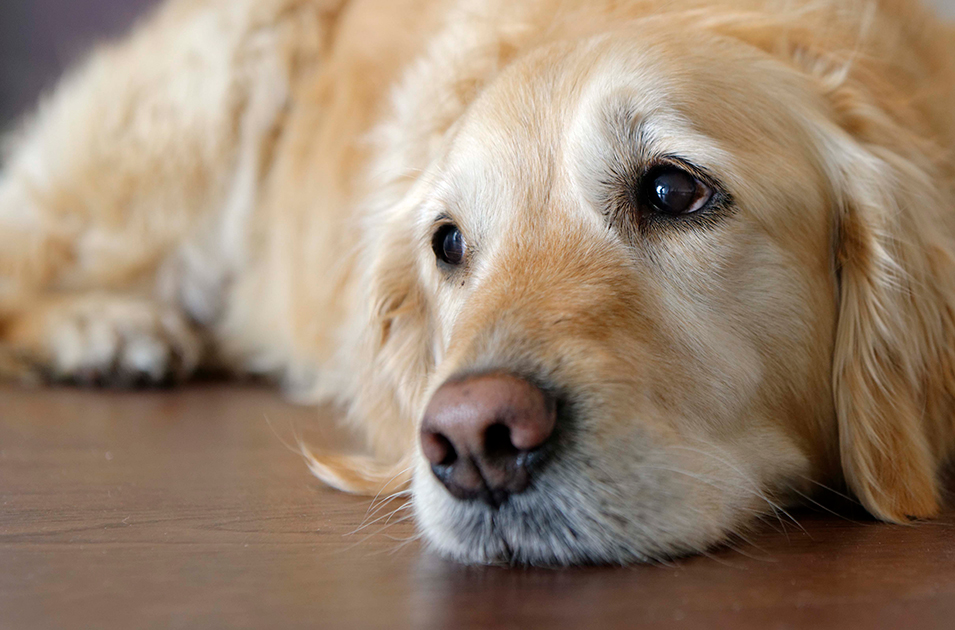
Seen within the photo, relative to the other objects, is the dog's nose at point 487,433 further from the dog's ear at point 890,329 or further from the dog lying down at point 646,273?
the dog's ear at point 890,329

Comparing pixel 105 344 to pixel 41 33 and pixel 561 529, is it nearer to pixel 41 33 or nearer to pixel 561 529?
pixel 561 529

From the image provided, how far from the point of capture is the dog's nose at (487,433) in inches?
49.3

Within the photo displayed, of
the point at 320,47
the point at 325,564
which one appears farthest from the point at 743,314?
the point at 320,47

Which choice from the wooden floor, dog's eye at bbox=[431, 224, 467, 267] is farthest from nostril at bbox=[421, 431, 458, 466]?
dog's eye at bbox=[431, 224, 467, 267]

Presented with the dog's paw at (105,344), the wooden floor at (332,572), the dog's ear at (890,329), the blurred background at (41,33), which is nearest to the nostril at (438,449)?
the wooden floor at (332,572)

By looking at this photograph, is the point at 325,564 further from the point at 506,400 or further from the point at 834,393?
the point at 834,393

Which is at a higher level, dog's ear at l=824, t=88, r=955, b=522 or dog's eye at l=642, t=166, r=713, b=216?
dog's eye at l=642, t=166, r=713, b=216

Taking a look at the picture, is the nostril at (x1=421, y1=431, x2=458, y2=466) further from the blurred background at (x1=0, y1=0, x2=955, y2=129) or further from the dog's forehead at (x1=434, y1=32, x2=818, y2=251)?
the blurred background at (x1=0, y1=0, x2=955, y2=129)

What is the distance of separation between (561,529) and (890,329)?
766mm

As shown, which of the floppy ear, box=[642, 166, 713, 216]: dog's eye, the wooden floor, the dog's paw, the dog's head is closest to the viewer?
the wooden floor

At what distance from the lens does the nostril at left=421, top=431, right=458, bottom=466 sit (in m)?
1.31

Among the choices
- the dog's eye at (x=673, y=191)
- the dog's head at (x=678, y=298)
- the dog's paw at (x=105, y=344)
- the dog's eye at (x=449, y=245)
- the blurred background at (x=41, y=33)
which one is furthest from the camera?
the blurred background at (x=41, y=33)

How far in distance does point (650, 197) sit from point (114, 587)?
1076 mm

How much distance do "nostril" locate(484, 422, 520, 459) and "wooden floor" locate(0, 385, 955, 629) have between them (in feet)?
0.58
